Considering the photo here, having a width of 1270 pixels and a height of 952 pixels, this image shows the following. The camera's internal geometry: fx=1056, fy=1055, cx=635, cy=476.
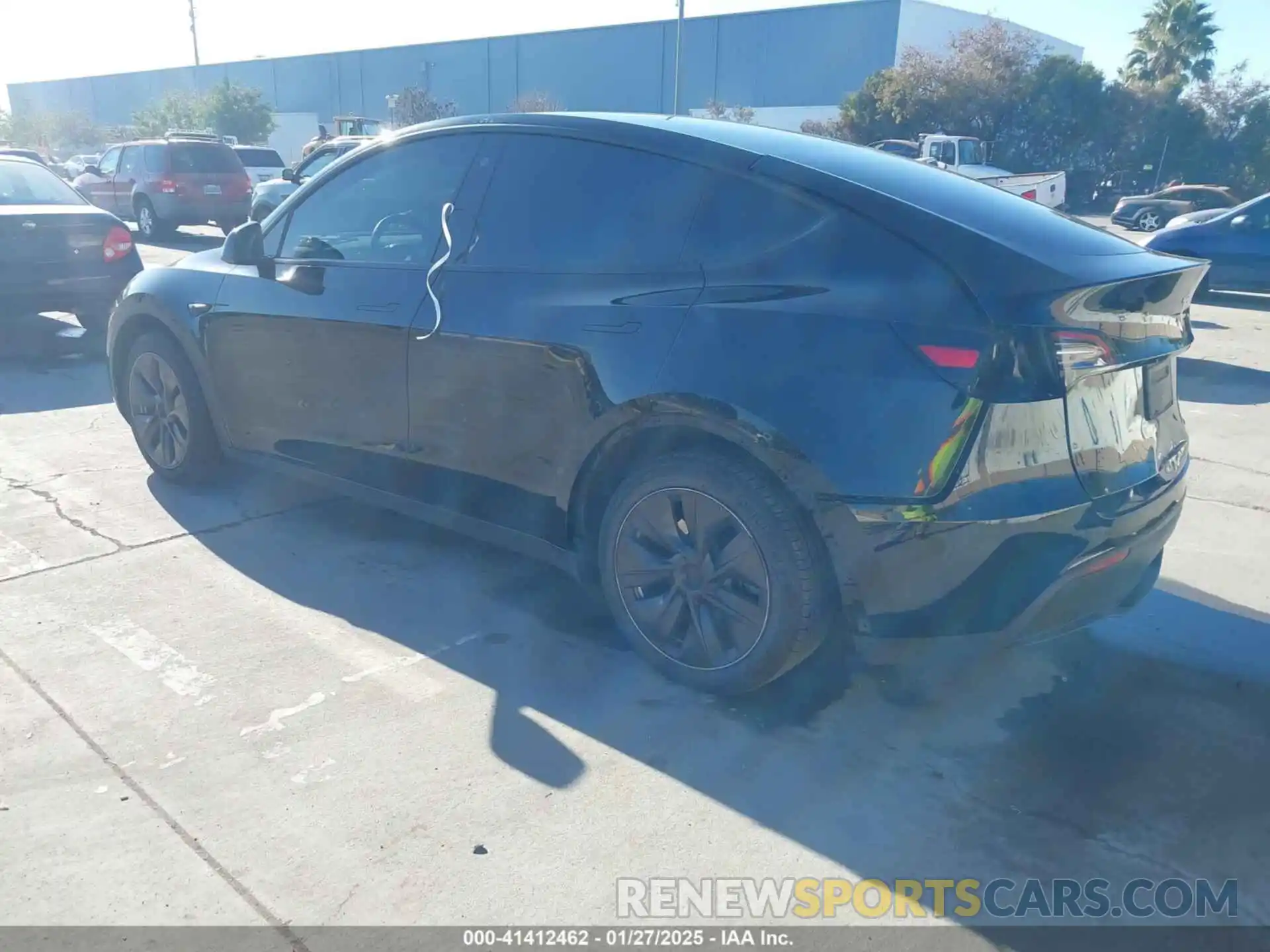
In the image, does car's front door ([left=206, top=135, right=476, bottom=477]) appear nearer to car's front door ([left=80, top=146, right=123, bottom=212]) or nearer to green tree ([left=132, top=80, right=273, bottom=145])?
car's front door ([left=80, top=146, right=123, bottom=212])

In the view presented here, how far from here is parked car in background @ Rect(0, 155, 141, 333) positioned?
8086 mm

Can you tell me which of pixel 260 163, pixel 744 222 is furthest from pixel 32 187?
pixel 260 163

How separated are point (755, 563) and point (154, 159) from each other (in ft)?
60.9

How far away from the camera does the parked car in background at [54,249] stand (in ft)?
26.5

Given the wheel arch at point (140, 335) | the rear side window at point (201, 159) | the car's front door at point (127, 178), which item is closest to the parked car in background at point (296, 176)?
the rear side window at point (201, 159)

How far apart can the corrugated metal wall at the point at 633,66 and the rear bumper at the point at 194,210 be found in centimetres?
3421

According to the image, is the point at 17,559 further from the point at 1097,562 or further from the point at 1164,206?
the point at 1164,206

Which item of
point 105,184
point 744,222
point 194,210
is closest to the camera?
point 744,222

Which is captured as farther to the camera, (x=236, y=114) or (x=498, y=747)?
(x=236, y=114)

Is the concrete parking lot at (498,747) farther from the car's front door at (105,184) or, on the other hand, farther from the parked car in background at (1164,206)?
the parked car in background at (1164,206)

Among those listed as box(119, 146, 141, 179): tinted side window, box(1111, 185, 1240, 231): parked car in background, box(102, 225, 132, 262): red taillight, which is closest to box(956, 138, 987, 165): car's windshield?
box(1111, 185, 1240, 231): parked car in background

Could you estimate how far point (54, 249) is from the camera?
8.27m

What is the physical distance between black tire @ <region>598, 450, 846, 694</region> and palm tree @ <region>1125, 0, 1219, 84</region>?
155 ft

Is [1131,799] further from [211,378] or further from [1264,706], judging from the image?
[211,378]
